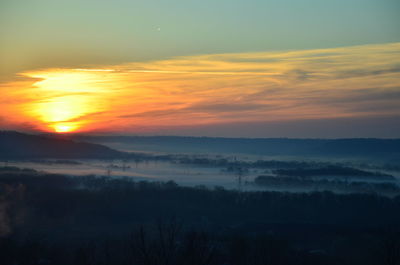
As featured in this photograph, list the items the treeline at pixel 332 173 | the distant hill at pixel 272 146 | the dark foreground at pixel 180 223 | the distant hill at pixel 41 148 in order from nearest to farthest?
the dark foreground at pixel 180 223, the distant hill at pixel 41 148, the treeline at pixel 332 173, the distant hill at pixel 272 146

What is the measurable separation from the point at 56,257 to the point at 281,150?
122420 millimetres

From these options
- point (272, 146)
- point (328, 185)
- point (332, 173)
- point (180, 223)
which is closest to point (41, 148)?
point (328, 185)

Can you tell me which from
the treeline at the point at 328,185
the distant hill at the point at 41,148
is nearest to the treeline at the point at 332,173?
A: the treeline at the point at 328,185

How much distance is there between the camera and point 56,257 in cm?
3164

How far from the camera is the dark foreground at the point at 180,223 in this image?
105ft

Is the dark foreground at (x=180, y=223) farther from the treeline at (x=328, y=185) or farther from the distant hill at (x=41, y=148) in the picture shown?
the distant hill at (x=41, y=148)

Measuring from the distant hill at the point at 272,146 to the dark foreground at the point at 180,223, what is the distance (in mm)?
57131

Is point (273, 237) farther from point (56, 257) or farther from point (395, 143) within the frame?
point (395, 143)

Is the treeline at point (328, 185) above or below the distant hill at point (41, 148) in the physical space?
below

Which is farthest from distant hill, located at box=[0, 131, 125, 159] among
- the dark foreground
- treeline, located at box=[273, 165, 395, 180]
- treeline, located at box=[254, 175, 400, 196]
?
treeline, located at box=[273, 165, 395, 180]

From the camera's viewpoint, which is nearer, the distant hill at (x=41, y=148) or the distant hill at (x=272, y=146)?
the distant hill at (x=41, y=148)

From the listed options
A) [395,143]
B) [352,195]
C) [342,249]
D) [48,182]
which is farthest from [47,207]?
[395,143]

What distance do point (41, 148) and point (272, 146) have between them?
84.5 meters

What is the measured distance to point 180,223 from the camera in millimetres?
37656
